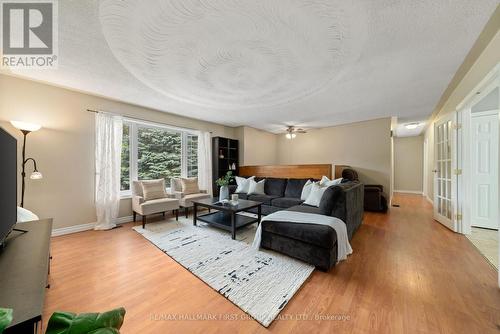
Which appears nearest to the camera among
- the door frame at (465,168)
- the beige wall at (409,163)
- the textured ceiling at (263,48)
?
the textured ceiling at (263,48)

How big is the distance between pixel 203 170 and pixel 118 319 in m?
4.60

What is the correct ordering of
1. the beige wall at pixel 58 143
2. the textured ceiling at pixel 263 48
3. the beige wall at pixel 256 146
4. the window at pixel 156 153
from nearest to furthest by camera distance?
the textured ceiling at pixel 263 48
the beige wall at pixel 58 143
the window at pixel 156 153
the beige wall at pixel 256 146

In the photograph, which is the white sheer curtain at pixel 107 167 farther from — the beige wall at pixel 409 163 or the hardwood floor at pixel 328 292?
the beige wall at pixel 409 163

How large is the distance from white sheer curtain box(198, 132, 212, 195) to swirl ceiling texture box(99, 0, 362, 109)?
241 cm

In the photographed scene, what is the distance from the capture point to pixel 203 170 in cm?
504

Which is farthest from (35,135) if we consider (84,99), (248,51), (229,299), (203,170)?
(229,299)

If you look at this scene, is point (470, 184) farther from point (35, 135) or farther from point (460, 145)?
point (35, 135)

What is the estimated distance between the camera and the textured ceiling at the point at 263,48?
4.75 ft

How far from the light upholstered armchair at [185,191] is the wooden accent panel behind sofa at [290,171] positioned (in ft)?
5.62

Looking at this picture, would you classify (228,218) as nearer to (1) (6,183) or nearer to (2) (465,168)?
(1) (6,183)

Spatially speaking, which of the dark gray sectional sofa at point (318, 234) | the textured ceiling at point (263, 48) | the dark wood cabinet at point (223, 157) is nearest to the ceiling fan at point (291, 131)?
the textured ceiling at point (263, 48)

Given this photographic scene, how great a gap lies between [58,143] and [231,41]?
3271 millimetres

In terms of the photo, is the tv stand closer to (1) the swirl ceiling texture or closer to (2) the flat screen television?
(2) the flat screen television

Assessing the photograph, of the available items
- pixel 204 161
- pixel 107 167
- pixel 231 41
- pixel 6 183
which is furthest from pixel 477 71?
pixel 107 167
